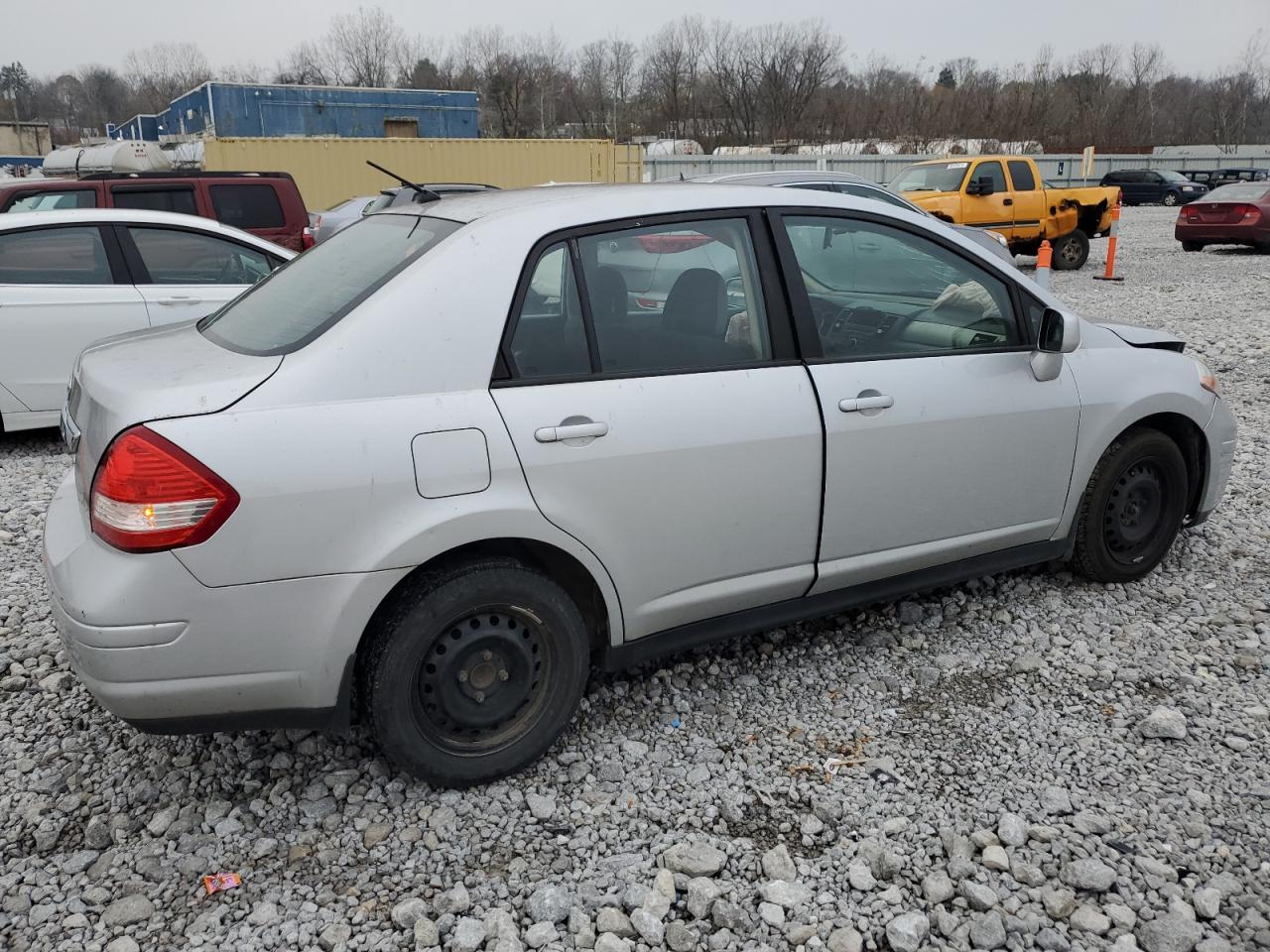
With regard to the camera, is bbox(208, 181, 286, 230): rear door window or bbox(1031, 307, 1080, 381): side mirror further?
bbox(208, 181, 286, 230): rear door window

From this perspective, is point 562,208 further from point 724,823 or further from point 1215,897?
point 1215,897

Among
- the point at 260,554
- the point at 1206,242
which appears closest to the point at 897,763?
the point at 260,554

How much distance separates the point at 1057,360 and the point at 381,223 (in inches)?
97.4

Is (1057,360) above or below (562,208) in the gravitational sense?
below

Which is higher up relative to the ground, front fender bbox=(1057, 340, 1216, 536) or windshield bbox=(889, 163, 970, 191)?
windshield bbox=(889, 163, 970, 191)

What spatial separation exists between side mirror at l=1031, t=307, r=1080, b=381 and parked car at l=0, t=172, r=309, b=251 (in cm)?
818

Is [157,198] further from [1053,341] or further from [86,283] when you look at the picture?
[1053,341]

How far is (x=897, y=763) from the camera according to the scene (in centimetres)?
313

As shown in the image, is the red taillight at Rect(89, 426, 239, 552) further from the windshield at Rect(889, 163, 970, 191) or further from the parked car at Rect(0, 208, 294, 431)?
the windshield at Rect(889, 163, 970, 191)

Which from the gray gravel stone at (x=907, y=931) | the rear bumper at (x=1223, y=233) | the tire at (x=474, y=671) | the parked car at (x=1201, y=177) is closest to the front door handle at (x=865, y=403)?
the tire at (x=474, y=671)

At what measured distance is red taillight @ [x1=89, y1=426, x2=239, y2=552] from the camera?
8.04 feet

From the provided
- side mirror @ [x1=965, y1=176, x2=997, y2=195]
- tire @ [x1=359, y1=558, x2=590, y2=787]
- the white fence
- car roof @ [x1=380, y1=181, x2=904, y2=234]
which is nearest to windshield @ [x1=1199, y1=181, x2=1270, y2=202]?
side mirror @ [x1=965, y1=176, x2=997, y2=195]

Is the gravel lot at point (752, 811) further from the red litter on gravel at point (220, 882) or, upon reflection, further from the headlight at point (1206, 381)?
the headlight at point (1206, 381)

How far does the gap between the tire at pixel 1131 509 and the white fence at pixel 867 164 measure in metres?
24.4
